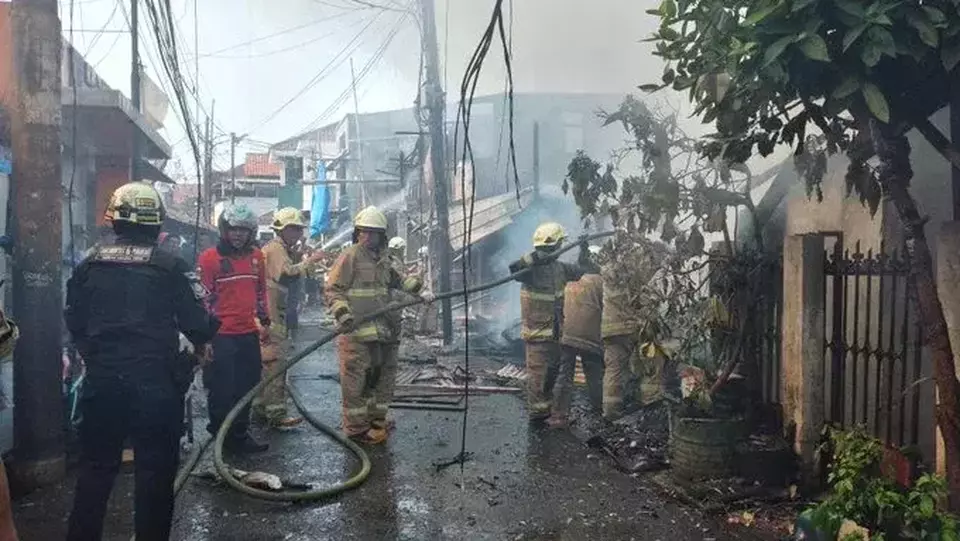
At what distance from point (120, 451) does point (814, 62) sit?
395 cm

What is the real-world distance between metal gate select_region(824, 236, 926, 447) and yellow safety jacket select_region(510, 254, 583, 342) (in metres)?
2.55

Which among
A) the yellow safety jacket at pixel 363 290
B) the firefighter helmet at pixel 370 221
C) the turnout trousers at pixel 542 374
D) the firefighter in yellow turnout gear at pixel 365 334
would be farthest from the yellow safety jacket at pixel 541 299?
the firefighter helmet at pixel 370 221

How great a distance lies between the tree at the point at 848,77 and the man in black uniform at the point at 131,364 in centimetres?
301

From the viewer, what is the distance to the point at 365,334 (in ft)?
21.3

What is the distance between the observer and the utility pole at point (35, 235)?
4.99 meters

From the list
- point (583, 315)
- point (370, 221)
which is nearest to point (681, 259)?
point (583, 315)

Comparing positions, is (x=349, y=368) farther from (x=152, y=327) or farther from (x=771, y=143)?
(x=771, y=143)

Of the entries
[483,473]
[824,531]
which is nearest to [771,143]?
[824,531]

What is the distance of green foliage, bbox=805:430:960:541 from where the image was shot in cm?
312

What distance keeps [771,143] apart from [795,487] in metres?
2.55

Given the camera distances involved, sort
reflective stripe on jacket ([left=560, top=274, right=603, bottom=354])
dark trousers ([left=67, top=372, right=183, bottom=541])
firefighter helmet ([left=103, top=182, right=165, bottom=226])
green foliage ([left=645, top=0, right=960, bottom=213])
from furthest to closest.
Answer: reflective stripe on jacket ([left=560, top=274, right=603, bottom=354]) → firefighter helmet ([left=103, top=182, right=165, bottom=226]) → dark trousers ([left=67, top=372, right=183, bottom=541]) → green foliage ([left=645, top=0, right=960, bottom=213])

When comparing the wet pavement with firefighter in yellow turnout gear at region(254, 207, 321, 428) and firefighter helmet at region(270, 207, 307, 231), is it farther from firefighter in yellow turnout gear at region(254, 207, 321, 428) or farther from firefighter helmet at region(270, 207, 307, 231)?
firefighter helmet at region(270, 207, 307, 231)

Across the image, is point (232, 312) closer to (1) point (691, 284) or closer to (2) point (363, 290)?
(2) point (363, 290)

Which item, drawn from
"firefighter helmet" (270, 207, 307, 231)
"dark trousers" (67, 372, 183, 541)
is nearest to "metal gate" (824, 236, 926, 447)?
"dark trousers" (67, 372, 183, 541)
